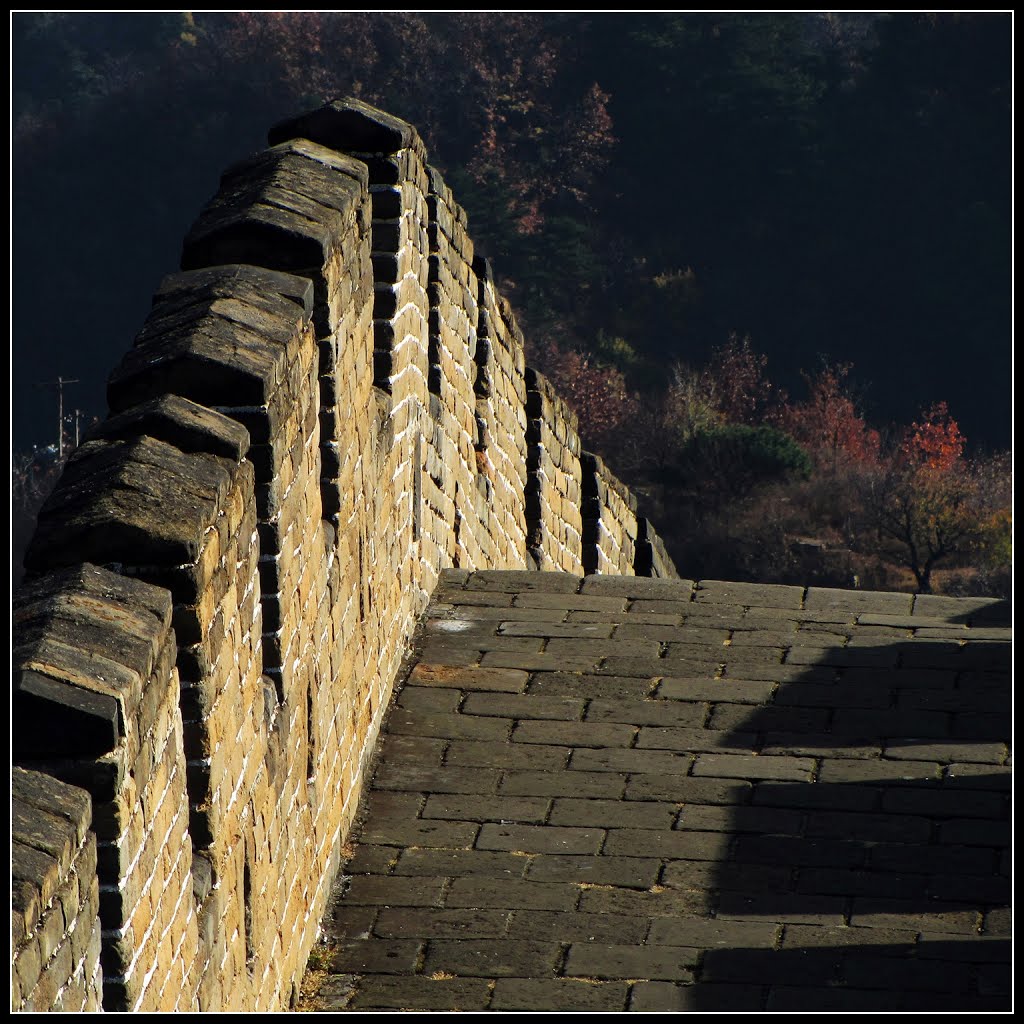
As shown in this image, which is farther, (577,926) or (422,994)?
(577,926)

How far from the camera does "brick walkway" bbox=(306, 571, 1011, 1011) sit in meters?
4.33

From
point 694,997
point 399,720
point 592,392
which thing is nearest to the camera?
point 694,997

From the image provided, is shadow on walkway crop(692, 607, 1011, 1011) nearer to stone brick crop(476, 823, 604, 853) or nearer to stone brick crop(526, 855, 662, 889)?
stone brick crop(526, 855, 662, 889)

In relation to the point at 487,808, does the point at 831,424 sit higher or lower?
lower

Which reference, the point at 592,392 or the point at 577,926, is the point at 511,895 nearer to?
the point at 577,926

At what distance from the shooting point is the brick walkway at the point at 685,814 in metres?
4.33

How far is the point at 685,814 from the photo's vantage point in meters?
5.09

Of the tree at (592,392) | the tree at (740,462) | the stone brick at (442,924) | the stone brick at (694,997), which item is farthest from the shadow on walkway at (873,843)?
the tree at (592,392)

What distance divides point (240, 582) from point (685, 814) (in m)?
1.93

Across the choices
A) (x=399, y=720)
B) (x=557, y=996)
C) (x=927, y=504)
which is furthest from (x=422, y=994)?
(x=927, y=504)

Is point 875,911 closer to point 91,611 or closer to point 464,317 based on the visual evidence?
point 91,611

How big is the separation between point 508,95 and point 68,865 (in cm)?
4283

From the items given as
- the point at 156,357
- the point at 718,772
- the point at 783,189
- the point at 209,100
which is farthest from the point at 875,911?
the point at 209,100

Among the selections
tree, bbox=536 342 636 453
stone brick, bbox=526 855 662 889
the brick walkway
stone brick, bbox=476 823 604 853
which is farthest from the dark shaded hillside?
stone brick, bbox=526 855 662 889
